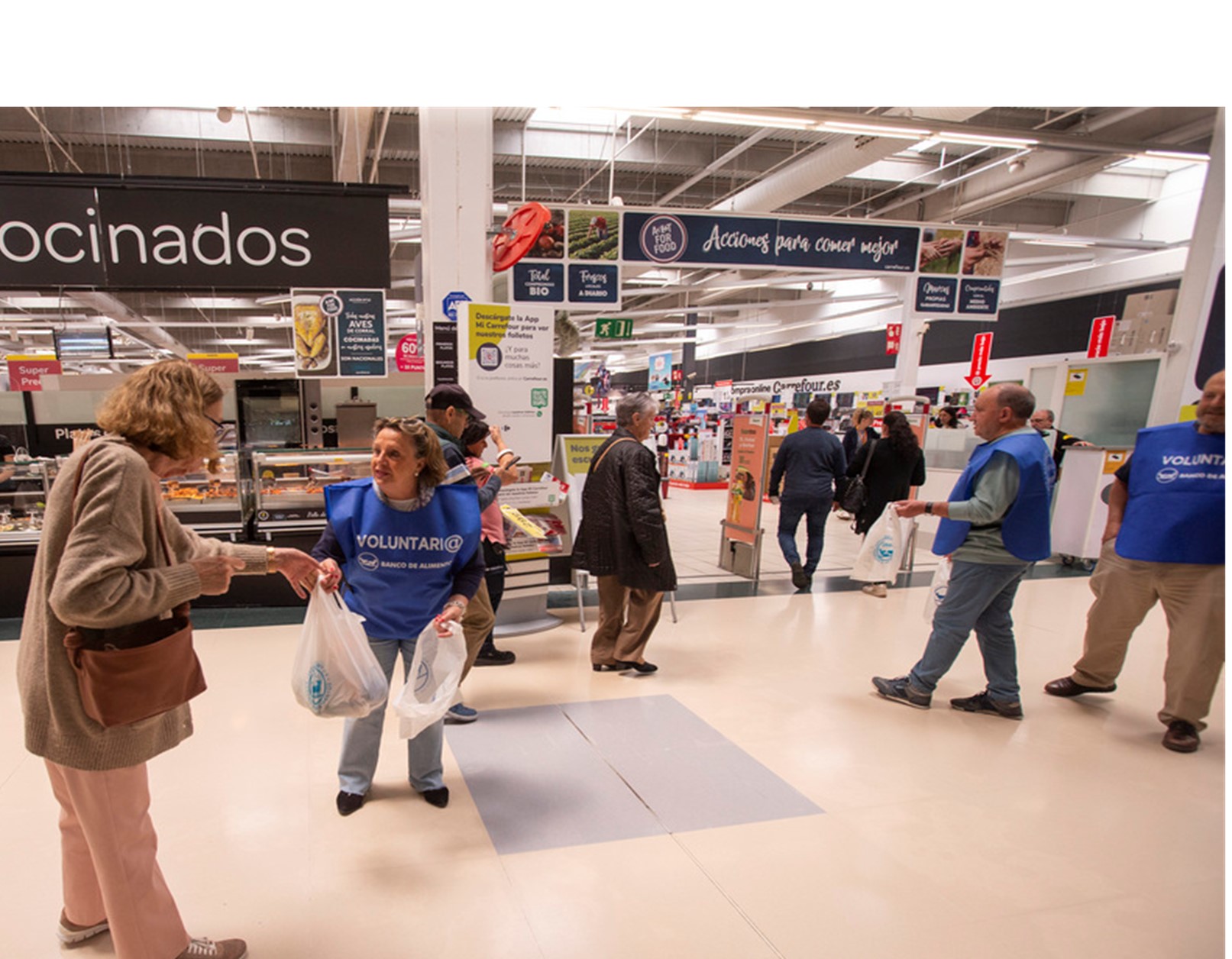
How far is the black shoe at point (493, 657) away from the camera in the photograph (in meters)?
4.12

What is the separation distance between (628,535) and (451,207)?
2754mm

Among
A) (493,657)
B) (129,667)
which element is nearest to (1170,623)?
(129,667)

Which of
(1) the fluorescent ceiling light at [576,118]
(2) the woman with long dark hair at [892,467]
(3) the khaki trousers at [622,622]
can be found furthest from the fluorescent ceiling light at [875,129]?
(3) the khaki trousers at [622,622]

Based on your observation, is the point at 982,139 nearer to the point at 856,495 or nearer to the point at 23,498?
the point at 856,495

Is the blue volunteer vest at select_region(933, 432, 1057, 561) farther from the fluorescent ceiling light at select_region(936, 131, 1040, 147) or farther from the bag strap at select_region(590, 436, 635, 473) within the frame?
the fluorescent ceiling light at select_region(936, 131, 1040, 147)

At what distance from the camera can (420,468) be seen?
2.31 meters

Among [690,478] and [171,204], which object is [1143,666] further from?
[690,478]

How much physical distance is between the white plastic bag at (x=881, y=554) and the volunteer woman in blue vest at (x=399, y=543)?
2505 mm

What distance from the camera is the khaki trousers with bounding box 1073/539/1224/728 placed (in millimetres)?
1112

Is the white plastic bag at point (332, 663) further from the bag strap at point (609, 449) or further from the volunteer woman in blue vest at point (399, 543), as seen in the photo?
the bag strap at point (609, 449)

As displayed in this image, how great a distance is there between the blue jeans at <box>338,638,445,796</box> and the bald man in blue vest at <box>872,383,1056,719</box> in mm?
2530

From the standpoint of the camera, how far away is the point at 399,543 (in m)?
2.29

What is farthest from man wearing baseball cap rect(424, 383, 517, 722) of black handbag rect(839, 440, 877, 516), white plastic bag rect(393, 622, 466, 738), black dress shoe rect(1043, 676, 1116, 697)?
black handbag rect(839, 440, 877, 516)
